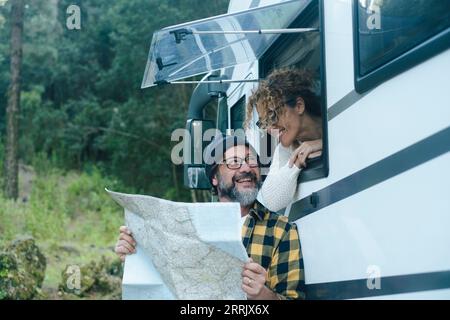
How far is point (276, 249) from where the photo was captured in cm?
217

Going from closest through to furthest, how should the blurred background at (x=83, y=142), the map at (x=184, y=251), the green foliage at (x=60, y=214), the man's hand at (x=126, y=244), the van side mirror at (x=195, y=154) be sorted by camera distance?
1. the map at (x=184, y=251)
2. the man's hand at (x=126, y=244)
3. the van side mirror at (x=195, y=154)
4. the blurred background at (x=83, y=142)
5. the green foliage at (x=60, y=214)

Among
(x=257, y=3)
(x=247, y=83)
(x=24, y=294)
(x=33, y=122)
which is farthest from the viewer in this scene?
(x=33, y=122)

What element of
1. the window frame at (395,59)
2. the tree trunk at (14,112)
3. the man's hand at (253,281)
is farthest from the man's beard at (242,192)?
the tree trunk at (14,112)

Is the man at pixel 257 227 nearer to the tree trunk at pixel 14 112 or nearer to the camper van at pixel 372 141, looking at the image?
the camper van at pixel 372 141

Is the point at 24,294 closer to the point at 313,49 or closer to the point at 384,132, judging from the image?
the point at 313,49

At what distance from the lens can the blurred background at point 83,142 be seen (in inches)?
220

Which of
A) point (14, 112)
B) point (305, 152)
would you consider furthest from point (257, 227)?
point (14, 112)

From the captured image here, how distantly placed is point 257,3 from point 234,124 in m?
0.81

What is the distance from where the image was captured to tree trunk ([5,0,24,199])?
7.79m

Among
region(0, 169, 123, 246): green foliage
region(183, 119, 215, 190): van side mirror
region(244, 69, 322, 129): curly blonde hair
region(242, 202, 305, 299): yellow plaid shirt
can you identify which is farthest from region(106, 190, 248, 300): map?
region(0, 169, 123, 246): green foliage

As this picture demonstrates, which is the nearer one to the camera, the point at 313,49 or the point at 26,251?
the point at 313,49

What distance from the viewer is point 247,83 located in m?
3.31

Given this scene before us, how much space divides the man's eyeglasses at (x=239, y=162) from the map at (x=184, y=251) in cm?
43

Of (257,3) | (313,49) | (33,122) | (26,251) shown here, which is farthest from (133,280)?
(33,122)
